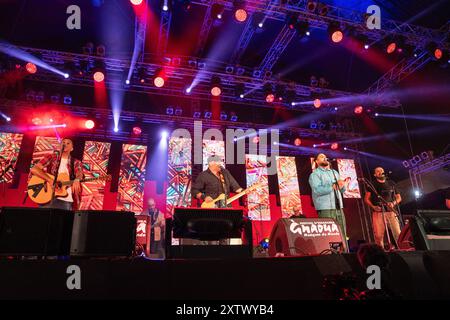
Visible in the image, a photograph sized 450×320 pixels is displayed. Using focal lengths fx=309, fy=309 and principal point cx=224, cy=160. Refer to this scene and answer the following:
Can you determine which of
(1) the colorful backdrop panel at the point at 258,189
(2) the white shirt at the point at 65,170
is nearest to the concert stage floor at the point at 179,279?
(2) the white shirt at the point at 65,170

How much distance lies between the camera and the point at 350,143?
11844 mm

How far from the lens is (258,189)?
35.1ft

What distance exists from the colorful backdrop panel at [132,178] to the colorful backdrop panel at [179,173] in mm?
843

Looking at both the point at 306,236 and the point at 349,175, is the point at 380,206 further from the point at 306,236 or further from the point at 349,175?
the point at 349,175

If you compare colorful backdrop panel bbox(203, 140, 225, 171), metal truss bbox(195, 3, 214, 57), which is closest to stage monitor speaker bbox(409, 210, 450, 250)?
metal truss bbox(195, 3, 214, 57)

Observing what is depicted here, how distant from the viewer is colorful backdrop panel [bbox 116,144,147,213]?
9.39m

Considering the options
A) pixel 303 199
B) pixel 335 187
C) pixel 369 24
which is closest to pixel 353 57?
pixel 369 24

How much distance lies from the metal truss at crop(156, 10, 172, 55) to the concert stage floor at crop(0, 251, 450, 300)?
21.5 feet

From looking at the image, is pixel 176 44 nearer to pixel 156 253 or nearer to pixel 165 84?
pixel 165 84

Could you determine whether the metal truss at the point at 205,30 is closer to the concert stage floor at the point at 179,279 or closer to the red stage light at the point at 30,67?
the red stage light at the point at 30,67

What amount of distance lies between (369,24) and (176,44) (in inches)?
212

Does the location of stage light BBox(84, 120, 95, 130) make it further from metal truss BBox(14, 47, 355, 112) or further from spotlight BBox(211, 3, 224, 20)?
spotlight BBox(211, 3, 224, 20)

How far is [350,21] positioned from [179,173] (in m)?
6.52

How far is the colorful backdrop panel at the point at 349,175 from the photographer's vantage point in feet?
37.3
